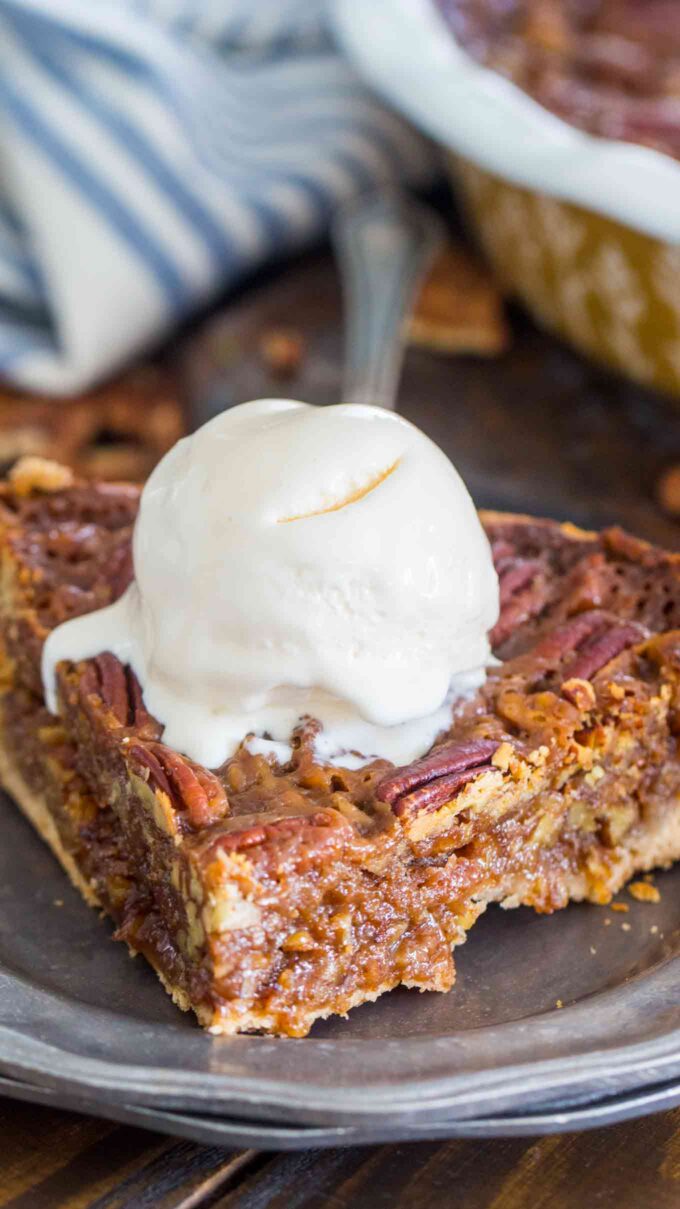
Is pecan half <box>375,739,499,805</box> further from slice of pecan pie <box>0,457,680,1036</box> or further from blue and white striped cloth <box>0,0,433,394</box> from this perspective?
blue and white striped cloth <box>0,0,433,394</box>

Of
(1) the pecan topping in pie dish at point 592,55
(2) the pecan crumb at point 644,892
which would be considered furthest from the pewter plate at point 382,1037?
(1) the pecan topping in pie dish at point 592,55

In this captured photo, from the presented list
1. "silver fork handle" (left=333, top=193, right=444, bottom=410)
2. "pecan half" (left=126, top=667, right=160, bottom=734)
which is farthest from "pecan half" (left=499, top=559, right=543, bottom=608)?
"silver fork handle" (left=333, top=193, right=444, bottom=410)

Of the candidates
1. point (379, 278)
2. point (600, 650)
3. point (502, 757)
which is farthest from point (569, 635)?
point (379, 278)

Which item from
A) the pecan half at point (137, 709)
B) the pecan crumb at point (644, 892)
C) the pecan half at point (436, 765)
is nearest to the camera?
the pecan half at point (436, 765)

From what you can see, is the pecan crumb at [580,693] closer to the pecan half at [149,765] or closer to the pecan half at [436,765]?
the pecan half at [436,765]

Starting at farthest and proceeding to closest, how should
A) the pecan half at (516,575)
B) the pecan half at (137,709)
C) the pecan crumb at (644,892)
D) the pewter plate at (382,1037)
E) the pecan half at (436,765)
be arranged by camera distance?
1. the pecan half at (516,575)
2. the pecan crumb at (644,892)
3. the pecan half at (137,709)
4. the pecan half at (436,765)
5. the pewter plate at (382,1037)
